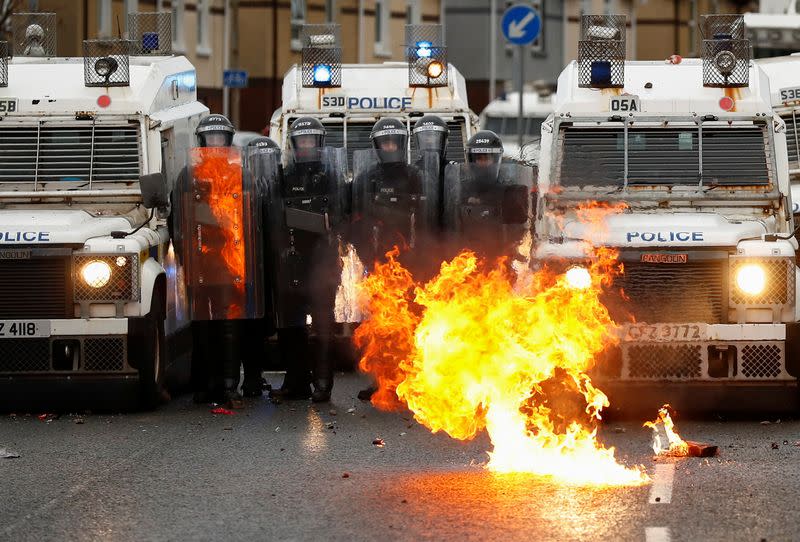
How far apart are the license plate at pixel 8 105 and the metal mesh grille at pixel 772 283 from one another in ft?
20.8

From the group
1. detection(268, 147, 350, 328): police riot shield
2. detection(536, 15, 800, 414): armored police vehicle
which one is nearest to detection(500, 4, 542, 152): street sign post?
detection(536, 15, 800, 414): armored police vehicle

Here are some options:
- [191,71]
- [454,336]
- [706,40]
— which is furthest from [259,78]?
[454,336]

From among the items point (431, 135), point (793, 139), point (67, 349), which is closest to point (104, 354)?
point (67, 349)

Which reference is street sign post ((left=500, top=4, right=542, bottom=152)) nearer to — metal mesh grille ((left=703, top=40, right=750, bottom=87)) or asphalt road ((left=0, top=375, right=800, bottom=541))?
metal mesh grille ((left=703, top=40, right=750, bottom=87))

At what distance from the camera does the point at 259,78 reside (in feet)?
153

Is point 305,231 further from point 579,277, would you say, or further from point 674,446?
point 674,446

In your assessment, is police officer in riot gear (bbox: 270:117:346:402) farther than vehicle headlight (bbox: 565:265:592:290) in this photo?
Yes

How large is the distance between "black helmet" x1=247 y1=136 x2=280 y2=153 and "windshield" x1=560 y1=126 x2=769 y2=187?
2369 millimetres

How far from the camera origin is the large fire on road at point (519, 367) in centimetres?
1126

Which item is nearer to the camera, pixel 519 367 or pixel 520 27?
pixel 519 367

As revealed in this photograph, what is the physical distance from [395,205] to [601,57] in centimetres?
220

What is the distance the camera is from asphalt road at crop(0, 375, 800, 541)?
366 inches

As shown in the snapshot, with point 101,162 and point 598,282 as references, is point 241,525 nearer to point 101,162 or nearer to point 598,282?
point 598,282

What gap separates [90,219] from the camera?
15062mm
